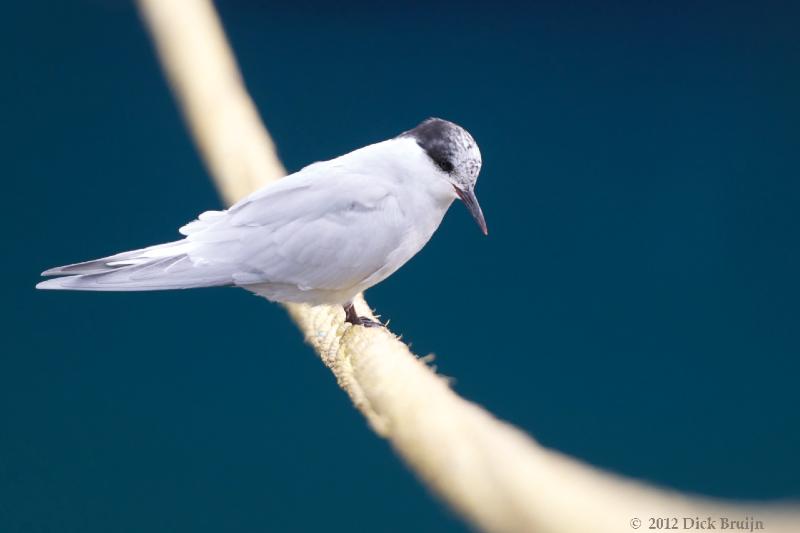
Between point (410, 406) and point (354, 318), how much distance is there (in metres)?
0.31

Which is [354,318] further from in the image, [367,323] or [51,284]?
[51,284]

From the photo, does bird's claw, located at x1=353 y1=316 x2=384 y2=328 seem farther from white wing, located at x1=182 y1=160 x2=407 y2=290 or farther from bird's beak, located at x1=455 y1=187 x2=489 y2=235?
bird's beak, located at x1=455 y1=187 x2=489 y2=235

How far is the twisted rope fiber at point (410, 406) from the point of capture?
3.20 ft

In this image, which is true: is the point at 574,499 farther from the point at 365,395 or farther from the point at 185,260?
the point at 185,260

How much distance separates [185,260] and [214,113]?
433 mm

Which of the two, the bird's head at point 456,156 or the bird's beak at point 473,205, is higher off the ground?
the bird's head at point 456,156

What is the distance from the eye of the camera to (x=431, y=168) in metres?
1.18

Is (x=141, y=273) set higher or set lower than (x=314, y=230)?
lower

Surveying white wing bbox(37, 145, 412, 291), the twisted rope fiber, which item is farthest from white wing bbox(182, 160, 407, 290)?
the twisted rope fiber

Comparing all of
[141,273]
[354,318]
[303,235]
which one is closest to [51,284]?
[141,273]

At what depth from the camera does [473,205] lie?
1.16 meters

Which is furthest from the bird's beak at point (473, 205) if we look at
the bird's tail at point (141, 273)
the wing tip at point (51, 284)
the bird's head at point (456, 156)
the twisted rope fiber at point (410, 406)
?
the wing tip at point (51, 284)

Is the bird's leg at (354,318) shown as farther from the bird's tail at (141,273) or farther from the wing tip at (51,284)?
the wing tip at (51,284)

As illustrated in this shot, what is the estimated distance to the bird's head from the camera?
1147 millimetres
